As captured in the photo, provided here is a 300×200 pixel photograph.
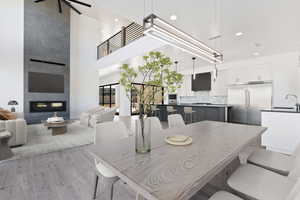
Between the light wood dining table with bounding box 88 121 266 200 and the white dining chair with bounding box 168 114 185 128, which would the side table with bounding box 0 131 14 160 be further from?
the white dining chair with bounding box 168 114 185 128

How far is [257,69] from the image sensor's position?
561cm

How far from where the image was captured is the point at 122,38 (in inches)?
266

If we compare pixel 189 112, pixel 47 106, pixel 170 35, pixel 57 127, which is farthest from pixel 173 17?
pixel 47 106

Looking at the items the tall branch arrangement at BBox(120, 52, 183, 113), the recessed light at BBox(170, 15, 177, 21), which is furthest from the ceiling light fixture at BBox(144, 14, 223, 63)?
the recessed light at BBox(170, 15, 177, 21)

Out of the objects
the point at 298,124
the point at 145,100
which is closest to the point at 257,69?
the point at 298,124

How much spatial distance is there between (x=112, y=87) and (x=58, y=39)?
4.60 metres

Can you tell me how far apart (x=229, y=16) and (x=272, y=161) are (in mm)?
2443

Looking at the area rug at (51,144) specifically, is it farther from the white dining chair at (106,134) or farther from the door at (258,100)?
the door at (258,100)

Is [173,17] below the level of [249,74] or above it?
above

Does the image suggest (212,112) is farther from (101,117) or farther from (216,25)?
(101,117)

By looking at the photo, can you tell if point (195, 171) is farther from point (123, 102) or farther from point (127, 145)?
point (123, 102)

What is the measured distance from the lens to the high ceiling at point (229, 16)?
226 centimetres

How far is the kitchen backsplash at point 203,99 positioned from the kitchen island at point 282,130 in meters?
3.58

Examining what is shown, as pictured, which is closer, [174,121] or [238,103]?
[174,121]
